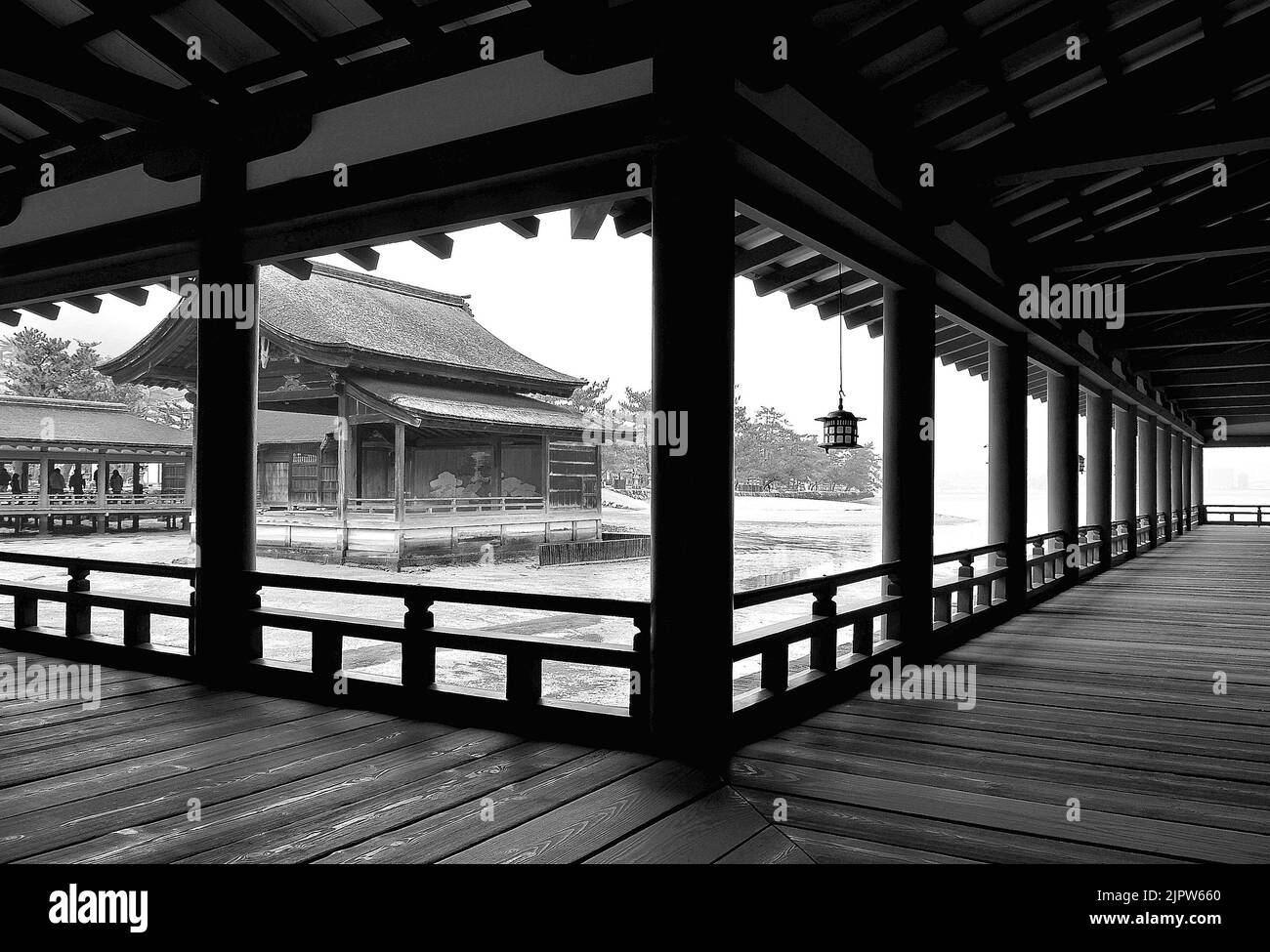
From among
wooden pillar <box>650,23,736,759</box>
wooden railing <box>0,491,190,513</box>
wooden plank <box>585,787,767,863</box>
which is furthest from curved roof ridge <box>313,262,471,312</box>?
wooden plank <box>585,787,767,863</box>

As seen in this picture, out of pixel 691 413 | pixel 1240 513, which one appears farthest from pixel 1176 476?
pixel 691 413

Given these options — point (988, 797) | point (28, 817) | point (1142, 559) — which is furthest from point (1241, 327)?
point (28, 817)

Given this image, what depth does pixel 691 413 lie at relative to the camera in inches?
127

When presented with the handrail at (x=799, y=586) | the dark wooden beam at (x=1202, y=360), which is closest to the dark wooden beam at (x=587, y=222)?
the handrail at (x=799, y=586)

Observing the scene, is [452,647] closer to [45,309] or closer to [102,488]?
[45,309]

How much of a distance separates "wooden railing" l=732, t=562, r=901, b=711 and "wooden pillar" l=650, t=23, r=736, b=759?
0.23m

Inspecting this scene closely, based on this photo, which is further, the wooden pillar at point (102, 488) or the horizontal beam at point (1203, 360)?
the wooden pillar at point (102, 488)

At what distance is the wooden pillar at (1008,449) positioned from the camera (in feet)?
23.2

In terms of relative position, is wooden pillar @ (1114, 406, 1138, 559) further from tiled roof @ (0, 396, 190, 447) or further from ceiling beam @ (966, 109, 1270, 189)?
tiled roof @ (0, 396, 190, 447)

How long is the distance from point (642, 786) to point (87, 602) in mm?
3933

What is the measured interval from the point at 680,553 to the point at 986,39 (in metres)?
2.89

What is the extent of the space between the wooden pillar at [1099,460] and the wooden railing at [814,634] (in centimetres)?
722

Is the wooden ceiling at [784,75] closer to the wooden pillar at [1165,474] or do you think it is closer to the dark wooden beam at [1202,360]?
the dark wooden beam at [1202,360]

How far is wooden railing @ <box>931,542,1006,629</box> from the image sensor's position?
586cm
